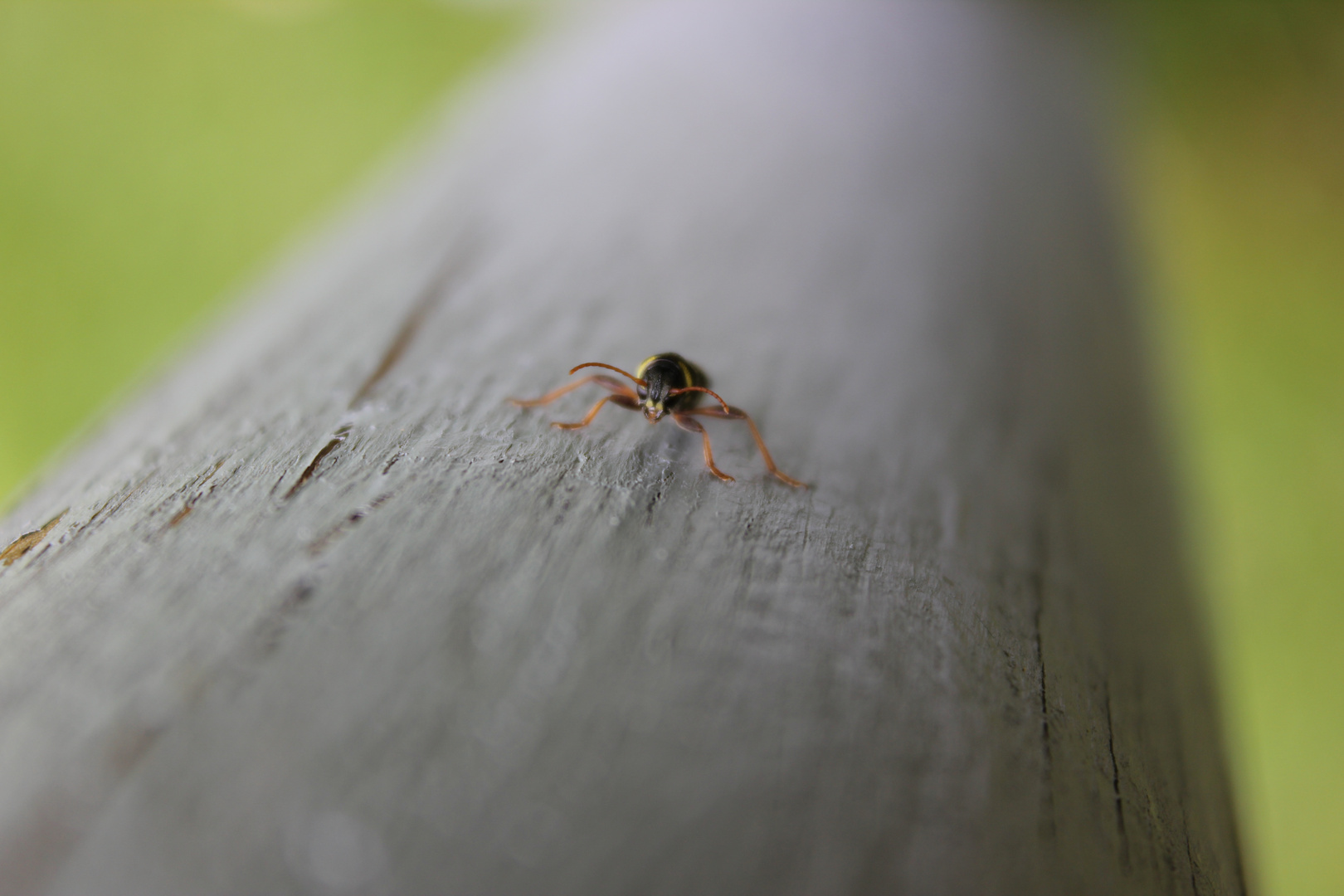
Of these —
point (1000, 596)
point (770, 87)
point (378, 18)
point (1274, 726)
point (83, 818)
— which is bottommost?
point (83, 818)

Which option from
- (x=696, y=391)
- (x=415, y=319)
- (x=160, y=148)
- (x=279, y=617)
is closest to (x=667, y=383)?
(x=696, y=391)

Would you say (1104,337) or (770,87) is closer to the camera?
(1104,337)

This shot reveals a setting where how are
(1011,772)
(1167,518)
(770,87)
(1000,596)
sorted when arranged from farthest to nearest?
1. (770,87)
2. (1167,518)
3. (1000,596)
4. (1011,772)

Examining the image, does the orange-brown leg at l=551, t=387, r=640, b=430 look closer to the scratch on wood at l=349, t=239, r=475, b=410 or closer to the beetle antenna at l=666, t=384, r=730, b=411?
the beetle antenna at l=666, t=384, r=730, b=411

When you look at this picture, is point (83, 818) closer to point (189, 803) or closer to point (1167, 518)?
point (189, 803)

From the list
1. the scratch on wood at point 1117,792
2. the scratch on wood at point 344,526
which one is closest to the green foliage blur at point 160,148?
the scratch on wood at point 344,526

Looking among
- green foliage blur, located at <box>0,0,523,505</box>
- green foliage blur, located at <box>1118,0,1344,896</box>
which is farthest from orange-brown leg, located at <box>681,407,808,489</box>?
green foliage blur, located at <box>0,0,523,505</box>

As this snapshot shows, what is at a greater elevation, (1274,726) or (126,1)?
(126,1)

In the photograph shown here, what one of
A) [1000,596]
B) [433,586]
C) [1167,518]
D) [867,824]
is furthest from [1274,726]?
[433,586]

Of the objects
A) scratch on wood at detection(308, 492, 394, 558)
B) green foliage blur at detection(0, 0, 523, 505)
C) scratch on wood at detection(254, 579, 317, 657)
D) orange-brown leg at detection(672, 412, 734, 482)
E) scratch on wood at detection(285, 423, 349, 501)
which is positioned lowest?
scratch on wood at detection(254, 579, 317, 657)
